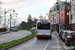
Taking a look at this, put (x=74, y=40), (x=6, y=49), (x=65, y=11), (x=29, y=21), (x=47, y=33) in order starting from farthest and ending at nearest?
(x=29, y=21)
(x=65, y=11)
(x=47, y=33)
(x=74, y=40)
(x=6, y=49)

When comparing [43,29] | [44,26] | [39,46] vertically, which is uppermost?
[44,26]

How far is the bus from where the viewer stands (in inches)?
1041

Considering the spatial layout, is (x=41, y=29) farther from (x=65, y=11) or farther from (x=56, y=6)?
(x=56, y=6)

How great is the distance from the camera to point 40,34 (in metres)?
26.5

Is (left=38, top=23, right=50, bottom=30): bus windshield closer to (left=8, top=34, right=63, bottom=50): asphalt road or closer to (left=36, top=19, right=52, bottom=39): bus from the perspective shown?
(left=36, top=19, right=52, bottom=39): bus

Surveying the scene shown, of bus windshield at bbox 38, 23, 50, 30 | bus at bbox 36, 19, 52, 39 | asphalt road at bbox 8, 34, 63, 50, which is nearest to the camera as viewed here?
asphalt road at bbox 8, 34, 63, 50

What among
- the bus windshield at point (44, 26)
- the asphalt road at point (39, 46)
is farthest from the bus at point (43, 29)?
the asphalt road at point (39, 46)

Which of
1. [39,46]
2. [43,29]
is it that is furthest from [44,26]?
[39,46]

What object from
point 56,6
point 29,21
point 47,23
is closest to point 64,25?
point 56,6

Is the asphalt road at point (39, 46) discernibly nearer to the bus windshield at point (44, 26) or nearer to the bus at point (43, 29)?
the bus at point (43, 29)

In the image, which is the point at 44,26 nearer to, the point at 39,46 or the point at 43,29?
the point at 43,29

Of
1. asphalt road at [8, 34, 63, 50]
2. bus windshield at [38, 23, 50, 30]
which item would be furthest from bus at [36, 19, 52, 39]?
asphalt road at [8, 34, 63, 50]

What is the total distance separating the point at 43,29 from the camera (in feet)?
87.2

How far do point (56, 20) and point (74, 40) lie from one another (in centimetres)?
7622
